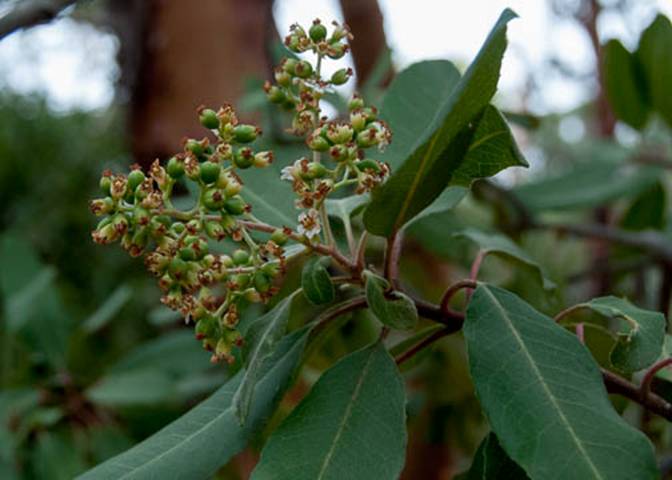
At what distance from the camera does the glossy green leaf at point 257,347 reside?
2.20 ft

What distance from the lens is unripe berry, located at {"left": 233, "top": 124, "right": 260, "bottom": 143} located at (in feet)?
2.29

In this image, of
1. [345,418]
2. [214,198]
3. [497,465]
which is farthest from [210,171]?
[497,465]

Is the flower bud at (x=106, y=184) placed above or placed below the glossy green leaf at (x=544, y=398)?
above

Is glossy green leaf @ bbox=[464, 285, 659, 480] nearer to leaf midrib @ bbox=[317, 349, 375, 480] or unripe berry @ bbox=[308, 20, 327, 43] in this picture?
leaf midrib @ bbox=[317, 349, 375, 480]

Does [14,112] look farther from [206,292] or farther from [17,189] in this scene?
[206,292]

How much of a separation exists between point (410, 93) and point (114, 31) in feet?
6.86

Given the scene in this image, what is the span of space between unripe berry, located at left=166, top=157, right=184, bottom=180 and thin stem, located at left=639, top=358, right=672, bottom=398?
0.42 m

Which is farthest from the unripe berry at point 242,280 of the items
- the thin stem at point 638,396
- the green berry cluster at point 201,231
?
the thin stem at point 638,396

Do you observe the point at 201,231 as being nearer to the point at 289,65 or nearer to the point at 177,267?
the point at 177,267

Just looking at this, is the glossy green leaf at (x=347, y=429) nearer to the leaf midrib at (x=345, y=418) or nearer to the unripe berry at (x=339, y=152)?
the leaf midrib at (x=345, y=418)

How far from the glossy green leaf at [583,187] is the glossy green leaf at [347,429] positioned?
1.09 m

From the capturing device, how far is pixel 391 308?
2.29ft

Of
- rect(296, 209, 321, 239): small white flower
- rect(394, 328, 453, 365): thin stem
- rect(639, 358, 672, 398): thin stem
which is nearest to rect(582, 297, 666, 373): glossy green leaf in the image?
rect(639, 358, 672, 398): thin stem

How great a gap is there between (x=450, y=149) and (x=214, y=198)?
19cm
